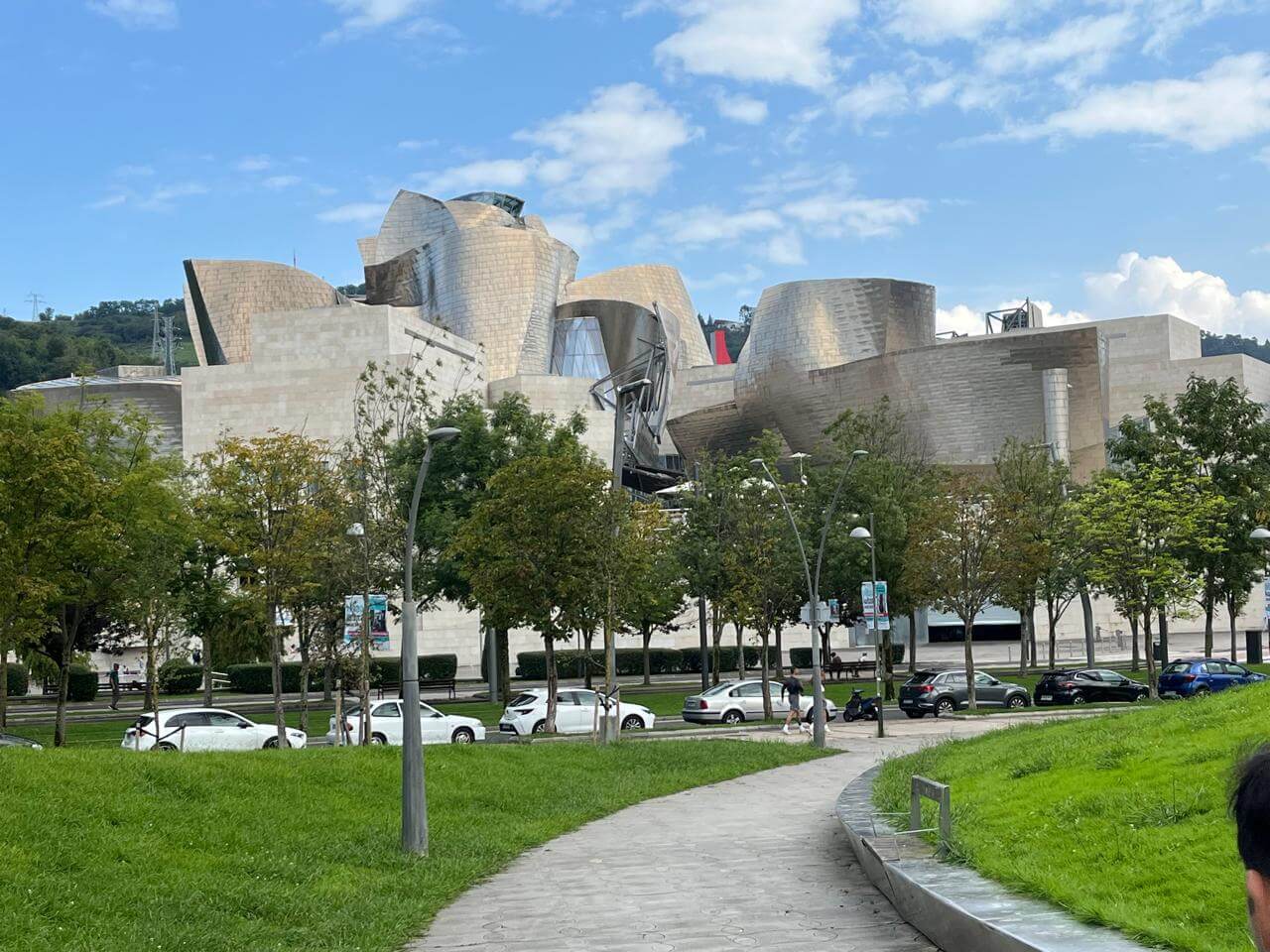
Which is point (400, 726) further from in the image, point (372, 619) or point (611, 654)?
point (372, 619)

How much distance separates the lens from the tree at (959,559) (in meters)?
41.8

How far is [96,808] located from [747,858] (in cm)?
654

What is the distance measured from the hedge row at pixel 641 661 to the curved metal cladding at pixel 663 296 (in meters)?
37.8

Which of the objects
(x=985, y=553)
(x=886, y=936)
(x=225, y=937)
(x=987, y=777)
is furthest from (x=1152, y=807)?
(x=985, y=553)

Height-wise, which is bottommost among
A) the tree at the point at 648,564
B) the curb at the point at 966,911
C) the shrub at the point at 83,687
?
the shrub at the point at 83,687

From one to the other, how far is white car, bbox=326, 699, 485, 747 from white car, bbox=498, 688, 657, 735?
1834 mm

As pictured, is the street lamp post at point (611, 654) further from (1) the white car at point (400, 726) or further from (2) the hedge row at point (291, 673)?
(2) the hedge row at point (291, 673)

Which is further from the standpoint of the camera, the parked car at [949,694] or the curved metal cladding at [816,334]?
the curved metal cladding at [816,334]

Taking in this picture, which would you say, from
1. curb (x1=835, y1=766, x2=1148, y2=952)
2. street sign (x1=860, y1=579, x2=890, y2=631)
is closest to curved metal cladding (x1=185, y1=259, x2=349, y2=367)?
street sign (x1=860, y1=579, x2=890, y2=631)

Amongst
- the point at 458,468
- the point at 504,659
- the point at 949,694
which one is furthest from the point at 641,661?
the point at 949,694

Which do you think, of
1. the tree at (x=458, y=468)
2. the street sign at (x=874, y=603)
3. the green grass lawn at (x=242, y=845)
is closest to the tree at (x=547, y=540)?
the street sign at (x=874, y=603)

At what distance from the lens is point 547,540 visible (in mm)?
32438

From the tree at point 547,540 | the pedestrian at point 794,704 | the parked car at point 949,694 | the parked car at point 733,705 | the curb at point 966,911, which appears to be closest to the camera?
the curb at point 966,911

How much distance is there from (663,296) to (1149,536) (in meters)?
79.5
